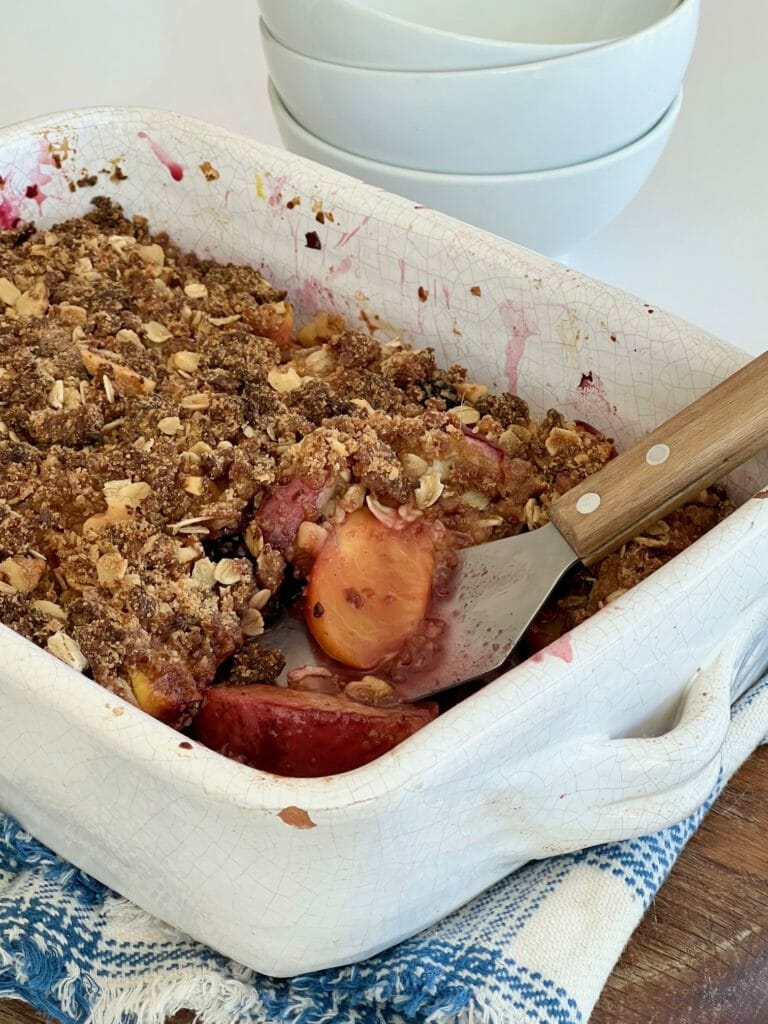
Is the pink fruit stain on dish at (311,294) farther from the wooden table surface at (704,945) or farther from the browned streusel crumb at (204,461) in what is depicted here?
the wooden table surface at (704,945)

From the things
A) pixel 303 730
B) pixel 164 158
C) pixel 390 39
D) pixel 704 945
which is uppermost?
pixel 390 39

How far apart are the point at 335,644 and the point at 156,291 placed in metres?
0.42

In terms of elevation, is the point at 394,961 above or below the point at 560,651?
below

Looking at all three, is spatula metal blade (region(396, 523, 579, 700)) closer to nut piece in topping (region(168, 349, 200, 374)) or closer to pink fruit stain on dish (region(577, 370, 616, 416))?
pink fruit stain on dish (region(577, 370, 616, 416))

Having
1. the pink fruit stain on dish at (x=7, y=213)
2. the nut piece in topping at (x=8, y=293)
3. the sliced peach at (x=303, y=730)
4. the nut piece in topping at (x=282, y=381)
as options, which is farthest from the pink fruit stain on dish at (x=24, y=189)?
the sliced peach at (x=303, y=730)

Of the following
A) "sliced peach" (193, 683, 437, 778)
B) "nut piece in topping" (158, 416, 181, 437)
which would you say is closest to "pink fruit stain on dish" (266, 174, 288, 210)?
"nut piece in topping" (158, 416, 181, 437)

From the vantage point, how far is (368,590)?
0.92 m

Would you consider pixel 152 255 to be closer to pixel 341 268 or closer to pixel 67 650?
pixel 341 268

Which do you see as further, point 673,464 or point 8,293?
point 8,293

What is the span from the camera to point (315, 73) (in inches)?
47.7

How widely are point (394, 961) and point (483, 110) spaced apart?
77cm

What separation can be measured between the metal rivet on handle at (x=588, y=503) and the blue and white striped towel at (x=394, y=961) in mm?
217

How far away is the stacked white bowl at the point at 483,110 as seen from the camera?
3.78 ft

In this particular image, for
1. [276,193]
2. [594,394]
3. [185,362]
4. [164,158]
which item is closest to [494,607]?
[594,394]
